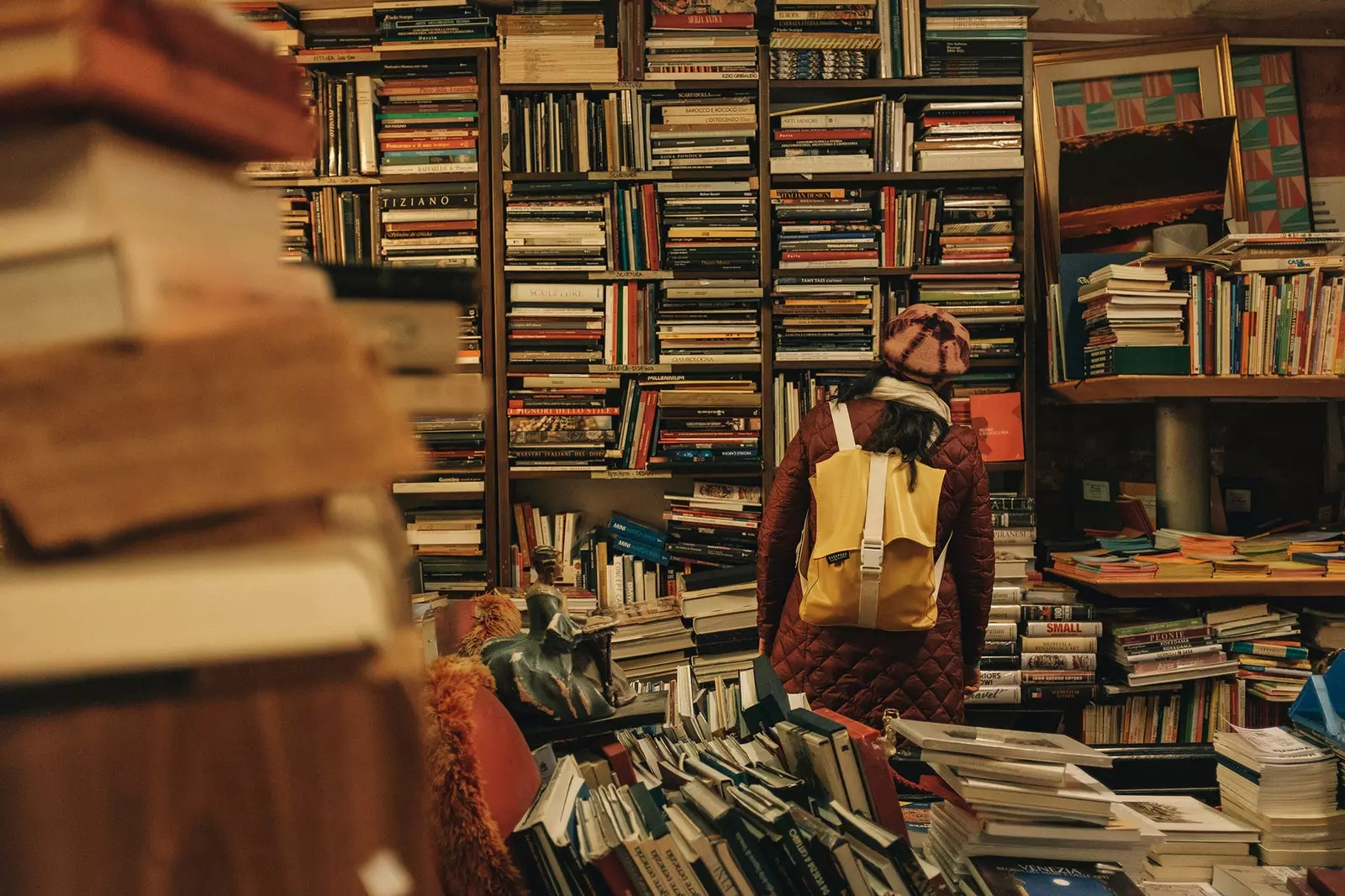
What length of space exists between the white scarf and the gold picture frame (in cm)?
157

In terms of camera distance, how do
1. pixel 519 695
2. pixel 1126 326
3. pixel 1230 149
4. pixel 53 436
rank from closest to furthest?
pixel 53 436 → pixel 519 695 → pixel 1126 326 → pixel 1230 149

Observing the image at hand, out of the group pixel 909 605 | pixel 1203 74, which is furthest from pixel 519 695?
pixel 1203 74

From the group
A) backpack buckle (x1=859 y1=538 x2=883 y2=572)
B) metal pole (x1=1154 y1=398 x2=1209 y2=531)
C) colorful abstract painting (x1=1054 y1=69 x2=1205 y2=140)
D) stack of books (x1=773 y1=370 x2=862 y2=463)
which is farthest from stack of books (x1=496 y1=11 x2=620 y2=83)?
metal pole (x1=1154 y1=398 x2=1209 y2=531)

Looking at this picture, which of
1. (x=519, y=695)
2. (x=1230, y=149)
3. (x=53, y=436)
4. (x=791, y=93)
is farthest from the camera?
(x=791, y=93)

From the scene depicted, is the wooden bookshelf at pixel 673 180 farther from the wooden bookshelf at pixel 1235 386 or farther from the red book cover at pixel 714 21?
the wooden bookshelf at pixel 1235 386

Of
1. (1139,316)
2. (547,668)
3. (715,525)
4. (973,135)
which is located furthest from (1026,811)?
(973,135)

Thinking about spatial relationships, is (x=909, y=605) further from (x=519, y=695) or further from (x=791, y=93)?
(x=791, y=93)

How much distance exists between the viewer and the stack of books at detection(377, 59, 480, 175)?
9.43 ft

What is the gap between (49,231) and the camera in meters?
0.25

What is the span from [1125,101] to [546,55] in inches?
86.1

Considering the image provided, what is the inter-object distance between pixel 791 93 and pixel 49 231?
10.3 ft

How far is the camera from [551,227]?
9.48 feet

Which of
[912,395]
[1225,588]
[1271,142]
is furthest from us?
[1271,142]

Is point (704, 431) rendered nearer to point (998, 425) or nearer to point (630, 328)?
point (630, 328)
